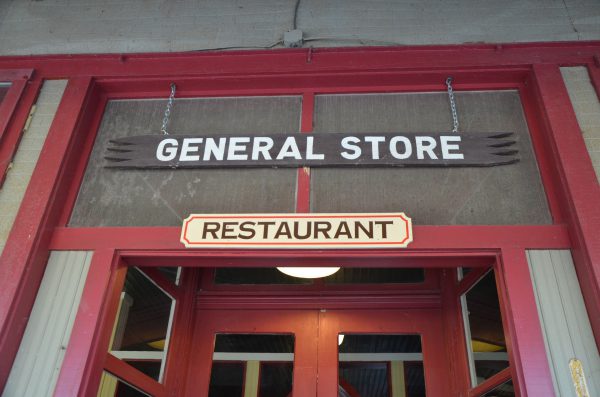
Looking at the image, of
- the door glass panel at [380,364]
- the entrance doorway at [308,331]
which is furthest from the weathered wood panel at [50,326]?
the door glass panel at [380,364]

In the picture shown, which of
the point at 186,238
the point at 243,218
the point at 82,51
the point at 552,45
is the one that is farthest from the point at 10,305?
the point at 552,45

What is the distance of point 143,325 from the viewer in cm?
351

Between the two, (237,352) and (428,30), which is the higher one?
(428,30)

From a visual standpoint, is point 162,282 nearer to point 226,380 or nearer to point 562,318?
point 226,380

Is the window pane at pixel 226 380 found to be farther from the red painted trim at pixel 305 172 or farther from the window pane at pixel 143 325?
the red painted trim at pixel 305 172

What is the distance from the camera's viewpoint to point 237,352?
3.89 meters

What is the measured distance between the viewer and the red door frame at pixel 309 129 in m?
2.76

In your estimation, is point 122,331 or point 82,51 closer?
point 122,331

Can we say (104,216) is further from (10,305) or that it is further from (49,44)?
(49,44)

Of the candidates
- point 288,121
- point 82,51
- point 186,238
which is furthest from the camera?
point 82,51

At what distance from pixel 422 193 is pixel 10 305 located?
7.67ft

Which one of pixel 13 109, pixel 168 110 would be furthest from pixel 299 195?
pixel 13 109

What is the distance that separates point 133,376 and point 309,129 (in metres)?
1.85

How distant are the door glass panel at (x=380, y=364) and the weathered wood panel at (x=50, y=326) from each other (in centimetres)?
182
